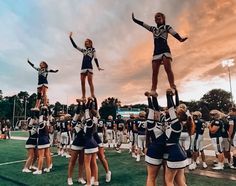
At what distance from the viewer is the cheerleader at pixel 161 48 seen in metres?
4.97

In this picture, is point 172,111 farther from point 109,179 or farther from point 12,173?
point 12,173

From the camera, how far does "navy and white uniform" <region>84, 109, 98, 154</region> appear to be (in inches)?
263

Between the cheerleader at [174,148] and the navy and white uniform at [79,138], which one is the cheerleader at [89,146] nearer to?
the navy and white uniform at [79,138]

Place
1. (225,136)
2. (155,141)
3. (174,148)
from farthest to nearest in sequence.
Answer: (225,136) → (155,141) → (174,148)

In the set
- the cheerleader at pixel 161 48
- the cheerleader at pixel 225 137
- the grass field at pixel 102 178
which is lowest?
the grass field at pixel 102 178

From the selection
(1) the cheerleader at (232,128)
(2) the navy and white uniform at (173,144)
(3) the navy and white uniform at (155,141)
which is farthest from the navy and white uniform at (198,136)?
(2) the navy and white uniform at (173,144)

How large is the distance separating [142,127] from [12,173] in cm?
583

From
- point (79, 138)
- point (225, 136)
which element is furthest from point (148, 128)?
point (225, 136)

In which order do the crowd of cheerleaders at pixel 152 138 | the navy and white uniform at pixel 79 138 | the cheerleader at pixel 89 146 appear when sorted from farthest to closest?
the navy and white uniform at pixel 79 138 → the cheerleader at pixel 89 146 → the crowd of cheerleaders at pixel 152 138

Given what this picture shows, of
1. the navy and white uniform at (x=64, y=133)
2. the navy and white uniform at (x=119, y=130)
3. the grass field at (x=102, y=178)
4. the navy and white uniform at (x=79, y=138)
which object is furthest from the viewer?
the navy and white uniform at (x=119, y=130)

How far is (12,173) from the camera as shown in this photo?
884cm

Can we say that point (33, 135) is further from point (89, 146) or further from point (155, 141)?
point (155, 141)

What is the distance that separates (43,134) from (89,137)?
2950 millimetres

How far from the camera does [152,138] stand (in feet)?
14.9
